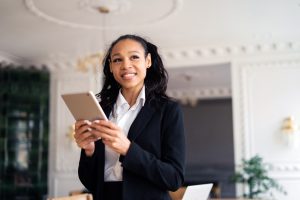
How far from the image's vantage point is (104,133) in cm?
90

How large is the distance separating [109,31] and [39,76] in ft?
5.75

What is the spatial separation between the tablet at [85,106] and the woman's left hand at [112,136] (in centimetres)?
2

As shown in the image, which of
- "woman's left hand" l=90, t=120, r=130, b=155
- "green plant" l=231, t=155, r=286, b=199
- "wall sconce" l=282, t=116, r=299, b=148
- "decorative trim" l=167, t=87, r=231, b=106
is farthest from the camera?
"decorative trim" l=167, t=87, r=231, b=106

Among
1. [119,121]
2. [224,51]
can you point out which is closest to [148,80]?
[119,121]

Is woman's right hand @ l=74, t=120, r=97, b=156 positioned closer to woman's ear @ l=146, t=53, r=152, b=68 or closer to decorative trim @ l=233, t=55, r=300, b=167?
woman's ear @ l=146, t=53, r=152, b=68

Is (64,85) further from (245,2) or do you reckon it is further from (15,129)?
(245,2)

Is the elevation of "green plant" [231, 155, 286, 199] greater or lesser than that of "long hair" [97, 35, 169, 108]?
lesser

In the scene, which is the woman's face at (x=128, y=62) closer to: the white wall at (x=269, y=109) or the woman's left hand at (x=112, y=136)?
the woman's left hand at (x=112, y=136)

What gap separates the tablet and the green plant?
3952 mm

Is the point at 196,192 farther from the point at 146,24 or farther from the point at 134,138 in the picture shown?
the point at 146,24

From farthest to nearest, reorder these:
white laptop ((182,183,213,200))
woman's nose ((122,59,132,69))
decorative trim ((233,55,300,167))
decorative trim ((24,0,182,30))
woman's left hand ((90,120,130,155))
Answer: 1. decorative trim ((233,55,300,167))
2. decorative trim ((24,0,182,30))
3. white laptop ((182,183,213,200))
4. woman's nose ((122,59,132,69))
5. woman's left hand ((90,120,130,155))

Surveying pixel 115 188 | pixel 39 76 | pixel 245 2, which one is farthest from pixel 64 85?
pixel 115 188

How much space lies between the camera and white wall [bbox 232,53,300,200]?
4883 mm

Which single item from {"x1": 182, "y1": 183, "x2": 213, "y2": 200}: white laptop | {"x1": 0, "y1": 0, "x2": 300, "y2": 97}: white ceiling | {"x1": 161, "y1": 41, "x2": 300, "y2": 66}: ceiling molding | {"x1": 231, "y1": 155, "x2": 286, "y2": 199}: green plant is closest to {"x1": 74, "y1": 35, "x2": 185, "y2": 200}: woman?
{"x1": 182, "y1": 183, "x2": 213, "y2": 200}: white laptop
